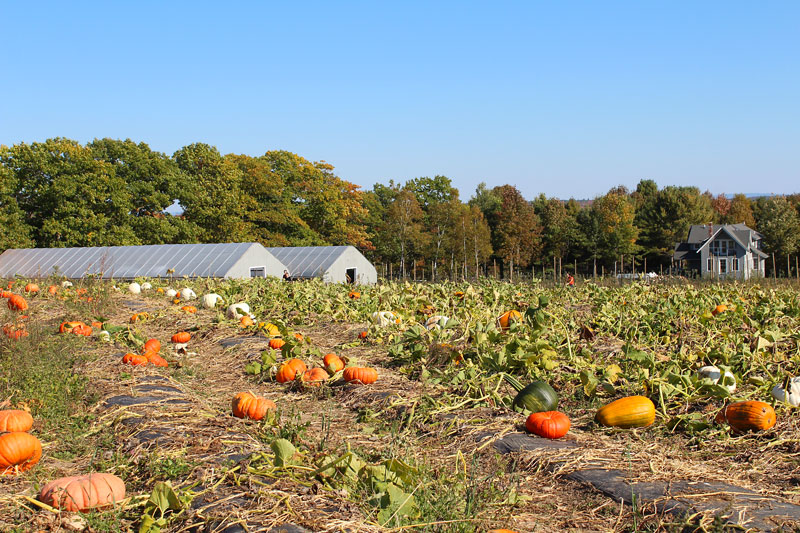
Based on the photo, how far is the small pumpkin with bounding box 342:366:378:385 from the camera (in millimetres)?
5523

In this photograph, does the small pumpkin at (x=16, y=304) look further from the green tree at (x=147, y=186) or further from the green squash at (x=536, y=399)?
the green tree at (x=147, y=186)

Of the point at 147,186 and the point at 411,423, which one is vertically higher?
the point at 147,186

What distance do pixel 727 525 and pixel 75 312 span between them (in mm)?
8266

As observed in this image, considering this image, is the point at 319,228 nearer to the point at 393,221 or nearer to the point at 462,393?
the point at 393,221

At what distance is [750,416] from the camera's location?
13.6 feet

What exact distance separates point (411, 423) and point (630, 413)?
1474 mm

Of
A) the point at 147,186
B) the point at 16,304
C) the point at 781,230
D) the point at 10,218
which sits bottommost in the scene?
the point at 16,304

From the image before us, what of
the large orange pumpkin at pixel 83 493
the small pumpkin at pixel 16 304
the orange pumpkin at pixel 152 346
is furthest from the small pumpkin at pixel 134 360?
the small pumpkin at pixel 16 304

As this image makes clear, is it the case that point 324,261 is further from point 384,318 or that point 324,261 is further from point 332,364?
point 332,364

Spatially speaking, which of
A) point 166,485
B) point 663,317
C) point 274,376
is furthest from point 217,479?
point 663,317

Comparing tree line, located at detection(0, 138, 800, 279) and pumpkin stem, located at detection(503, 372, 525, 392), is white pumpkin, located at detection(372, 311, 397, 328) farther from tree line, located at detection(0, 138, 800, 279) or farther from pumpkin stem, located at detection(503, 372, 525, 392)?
tree line, located at detection(0, 138, 800, 279)

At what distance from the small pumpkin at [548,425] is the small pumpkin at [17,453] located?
9.65ft

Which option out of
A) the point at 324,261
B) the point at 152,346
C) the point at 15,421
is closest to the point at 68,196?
the point at 324,261

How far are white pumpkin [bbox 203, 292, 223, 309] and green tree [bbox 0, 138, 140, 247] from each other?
26331mm
